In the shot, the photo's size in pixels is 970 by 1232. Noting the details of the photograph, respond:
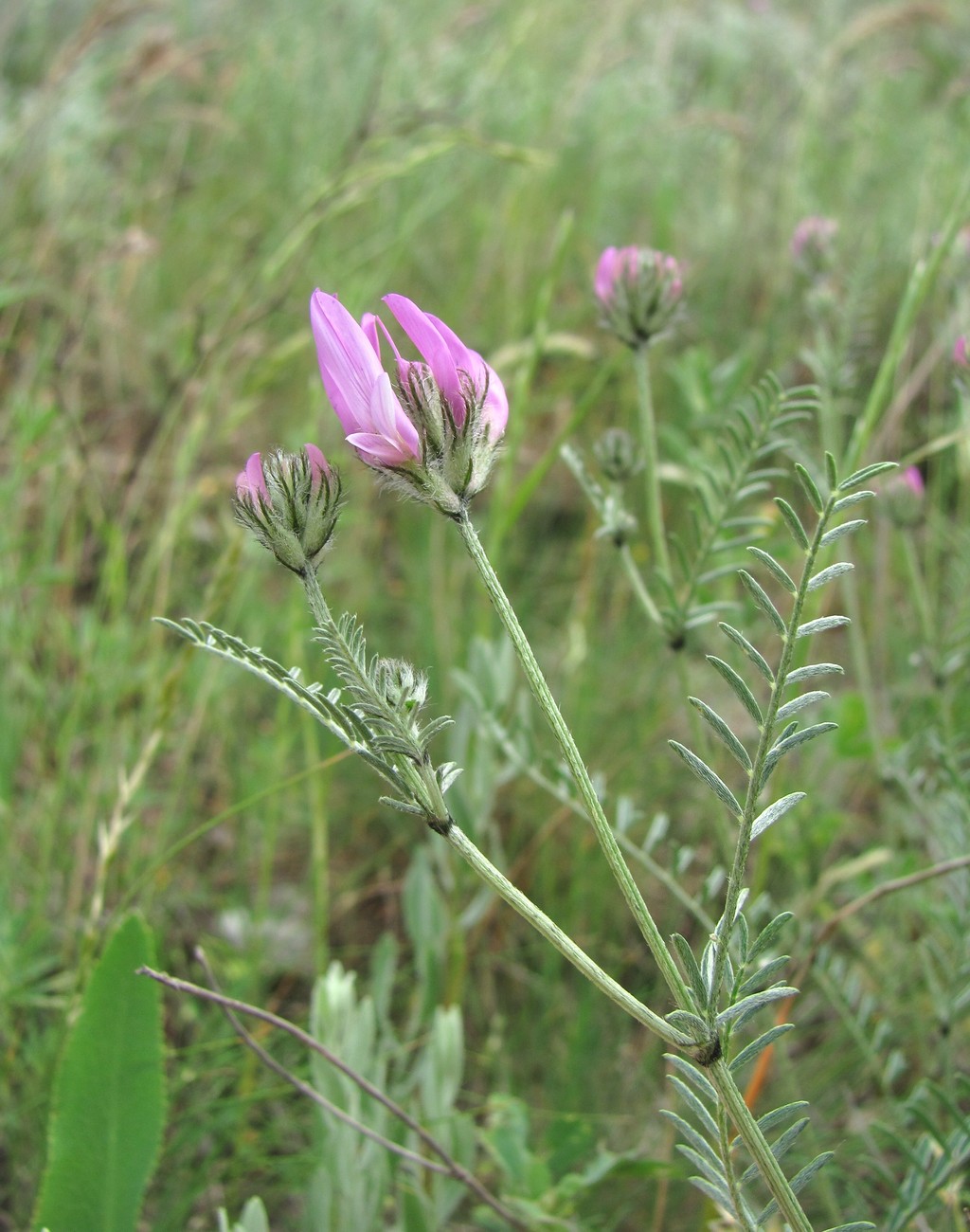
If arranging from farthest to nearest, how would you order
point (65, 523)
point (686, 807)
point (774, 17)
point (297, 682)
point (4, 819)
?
1. point (774, 17)
2. point (65, 523)
3. point (686, 807)
4. point (4, 819)
5. point (297, 682)

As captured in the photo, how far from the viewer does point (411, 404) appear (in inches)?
24.4

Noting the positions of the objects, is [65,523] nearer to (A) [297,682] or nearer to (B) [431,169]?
(B) [431,169]

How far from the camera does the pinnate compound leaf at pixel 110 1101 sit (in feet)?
2.90

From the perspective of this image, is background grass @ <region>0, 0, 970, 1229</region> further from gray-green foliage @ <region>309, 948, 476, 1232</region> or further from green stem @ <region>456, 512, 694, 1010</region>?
green stem @ <region>456, 512, 694, 1010</region>

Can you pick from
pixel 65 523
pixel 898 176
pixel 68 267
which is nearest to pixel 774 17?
pixel 898 176

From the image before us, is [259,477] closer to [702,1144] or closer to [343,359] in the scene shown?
[343,359]

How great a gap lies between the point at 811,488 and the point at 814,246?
39.2 inches

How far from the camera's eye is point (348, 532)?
7.42 ft

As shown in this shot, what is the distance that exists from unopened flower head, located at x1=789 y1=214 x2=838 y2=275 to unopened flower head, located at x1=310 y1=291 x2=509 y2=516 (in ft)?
3.22

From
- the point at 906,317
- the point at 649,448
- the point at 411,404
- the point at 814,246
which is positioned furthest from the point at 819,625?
the point at 814,246

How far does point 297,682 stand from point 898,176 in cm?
340

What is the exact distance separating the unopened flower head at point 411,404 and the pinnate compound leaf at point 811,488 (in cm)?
17

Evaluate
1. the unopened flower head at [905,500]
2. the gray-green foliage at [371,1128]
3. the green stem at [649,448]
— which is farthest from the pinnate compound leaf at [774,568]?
the unopened flower head at [905,500]

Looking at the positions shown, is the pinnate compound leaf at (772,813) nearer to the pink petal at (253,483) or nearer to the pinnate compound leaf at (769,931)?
the pinnate compound leaf at (769,931)
